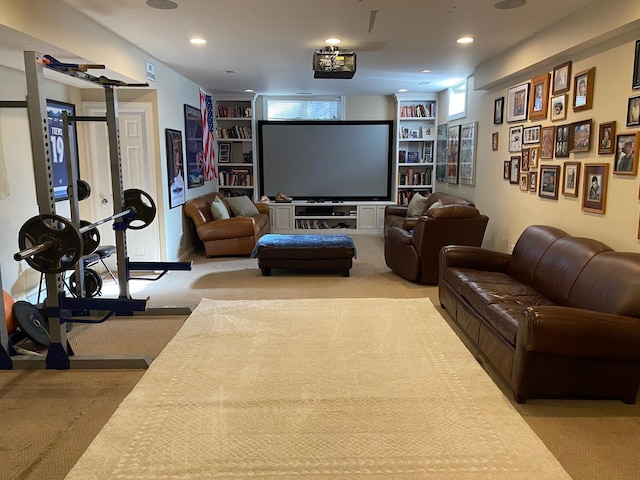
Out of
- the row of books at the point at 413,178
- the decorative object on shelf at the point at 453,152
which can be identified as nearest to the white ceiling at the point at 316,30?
the decorative object on shelf at the point at 453,152

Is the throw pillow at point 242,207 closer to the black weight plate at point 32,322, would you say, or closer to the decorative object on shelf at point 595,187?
the black weight plate at point 32,322

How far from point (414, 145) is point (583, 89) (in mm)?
4968

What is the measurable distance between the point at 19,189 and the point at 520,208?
4984 mm

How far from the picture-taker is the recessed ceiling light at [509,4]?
347 cm

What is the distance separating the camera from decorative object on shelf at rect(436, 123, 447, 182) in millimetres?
7805

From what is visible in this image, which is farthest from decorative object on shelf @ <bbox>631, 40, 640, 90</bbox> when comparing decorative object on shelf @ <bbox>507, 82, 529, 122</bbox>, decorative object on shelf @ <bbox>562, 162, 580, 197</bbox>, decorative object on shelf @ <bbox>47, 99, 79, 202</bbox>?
decorative object on shelf @ <bbox>47, 99, 79, 202</bbox>

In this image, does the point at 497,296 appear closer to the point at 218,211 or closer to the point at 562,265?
the point at 562,265

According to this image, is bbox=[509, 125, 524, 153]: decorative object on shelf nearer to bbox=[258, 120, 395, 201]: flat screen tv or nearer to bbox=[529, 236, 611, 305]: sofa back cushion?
bbox=[529, 236, 611, 305]: sofa back cushion

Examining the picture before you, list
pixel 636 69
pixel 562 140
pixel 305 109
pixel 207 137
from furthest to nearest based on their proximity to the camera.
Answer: pixel 305 109, pixel 207 137, pixel 562 140, pixel 636 69

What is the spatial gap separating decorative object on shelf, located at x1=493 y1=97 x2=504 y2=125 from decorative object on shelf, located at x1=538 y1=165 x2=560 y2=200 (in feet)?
Result: 3.97

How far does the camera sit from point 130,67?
472 cm

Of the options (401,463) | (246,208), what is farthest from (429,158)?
(401,463)

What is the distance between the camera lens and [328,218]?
875 centimetres

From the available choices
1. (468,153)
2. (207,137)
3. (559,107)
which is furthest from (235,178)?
(559,107)
